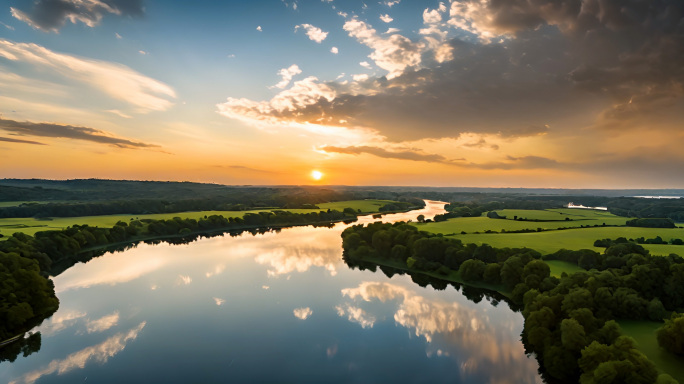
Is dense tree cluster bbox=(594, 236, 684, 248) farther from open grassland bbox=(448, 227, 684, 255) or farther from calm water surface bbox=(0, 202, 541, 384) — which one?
calm water surface bbox=(0, 202, 541, 384)

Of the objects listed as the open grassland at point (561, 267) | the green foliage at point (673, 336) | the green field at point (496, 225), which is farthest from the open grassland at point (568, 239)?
the green foliage at point (673, 336)

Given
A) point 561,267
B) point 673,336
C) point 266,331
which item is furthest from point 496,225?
point 266,331

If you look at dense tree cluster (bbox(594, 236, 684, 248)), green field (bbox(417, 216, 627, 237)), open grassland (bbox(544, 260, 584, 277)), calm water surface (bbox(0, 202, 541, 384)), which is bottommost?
calm water surface (bbox(0, 202, 541, 384))

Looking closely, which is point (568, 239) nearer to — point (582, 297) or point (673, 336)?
point (582, 297)

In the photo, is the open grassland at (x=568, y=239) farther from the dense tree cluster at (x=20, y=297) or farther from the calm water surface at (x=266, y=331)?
the dense tree cluster at (x=20, y=297)

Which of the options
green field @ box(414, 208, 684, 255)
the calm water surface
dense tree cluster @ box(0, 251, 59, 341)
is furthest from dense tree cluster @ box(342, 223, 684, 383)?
dense tree cluster @ box(0, 251, 59, 341)

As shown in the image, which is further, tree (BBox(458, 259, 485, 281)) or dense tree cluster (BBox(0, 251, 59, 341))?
tree (BBox(458, 259, 485, 281))
